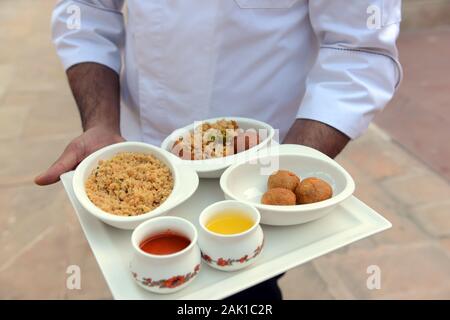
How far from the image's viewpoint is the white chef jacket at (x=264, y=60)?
114 cm

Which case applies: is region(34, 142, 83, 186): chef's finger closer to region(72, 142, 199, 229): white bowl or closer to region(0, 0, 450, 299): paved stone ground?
region(72, 142, 199, 229): white bowl

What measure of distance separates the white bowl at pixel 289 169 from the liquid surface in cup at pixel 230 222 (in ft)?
0.11

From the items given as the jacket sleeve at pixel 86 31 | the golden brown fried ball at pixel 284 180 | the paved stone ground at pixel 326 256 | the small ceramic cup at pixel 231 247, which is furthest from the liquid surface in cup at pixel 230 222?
the paved stone ground at pixel 326 256

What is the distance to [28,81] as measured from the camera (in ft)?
12.7

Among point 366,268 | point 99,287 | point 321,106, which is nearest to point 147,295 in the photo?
point 321,106

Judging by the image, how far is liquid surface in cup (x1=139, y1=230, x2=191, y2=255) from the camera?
894 mm

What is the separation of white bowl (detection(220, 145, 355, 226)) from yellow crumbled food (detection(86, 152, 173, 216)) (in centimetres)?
14

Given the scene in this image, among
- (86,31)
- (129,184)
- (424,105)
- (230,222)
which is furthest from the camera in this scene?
(424,105)

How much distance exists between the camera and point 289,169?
3.64 ft

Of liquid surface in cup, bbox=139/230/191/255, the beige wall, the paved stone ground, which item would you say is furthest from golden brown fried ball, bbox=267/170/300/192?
the beige wall

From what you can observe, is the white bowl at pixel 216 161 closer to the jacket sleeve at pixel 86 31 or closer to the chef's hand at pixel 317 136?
the chef's hand at pixel 317 136

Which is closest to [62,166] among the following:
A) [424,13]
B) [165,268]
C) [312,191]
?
[165,268]

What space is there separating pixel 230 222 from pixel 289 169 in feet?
0.76

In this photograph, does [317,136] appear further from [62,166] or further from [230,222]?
[62,166]
